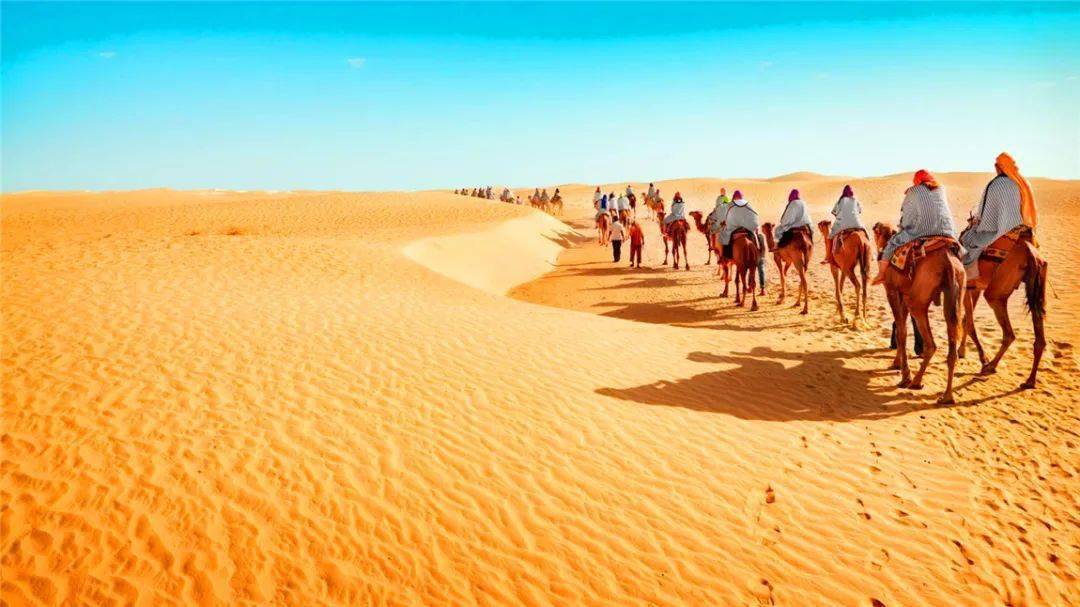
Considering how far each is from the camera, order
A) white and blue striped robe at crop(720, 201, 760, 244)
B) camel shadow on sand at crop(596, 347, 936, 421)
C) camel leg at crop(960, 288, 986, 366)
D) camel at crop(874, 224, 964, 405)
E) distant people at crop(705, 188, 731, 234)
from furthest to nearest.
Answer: distant people at crop(705, 188, 731, 234) < white and blue striped robe at crop(720, 201, 760, 244) < camel leg at crop(960, 288, 986, 366) < camel at crop(874, 224, 964, 405) < camel shadow on sand at crop(596, 347, 936, 421)

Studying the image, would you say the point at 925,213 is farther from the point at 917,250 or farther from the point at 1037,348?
the point at 1037,348

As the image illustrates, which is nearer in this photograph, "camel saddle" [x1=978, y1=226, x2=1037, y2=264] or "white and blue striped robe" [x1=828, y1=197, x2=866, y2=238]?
"camel saddle" [x1=978, y1=226, x2=1037, y2=264]

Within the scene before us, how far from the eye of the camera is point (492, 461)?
5504 millimetres

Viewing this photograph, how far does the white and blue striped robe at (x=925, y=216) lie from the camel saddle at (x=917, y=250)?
0.26ft

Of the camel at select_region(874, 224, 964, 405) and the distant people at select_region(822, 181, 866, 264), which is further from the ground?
the distant people at select_region(822, 181, 866, 264)

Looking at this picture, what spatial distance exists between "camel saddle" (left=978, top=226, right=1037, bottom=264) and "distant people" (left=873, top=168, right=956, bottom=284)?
721mm

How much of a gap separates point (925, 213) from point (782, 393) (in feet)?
10.2

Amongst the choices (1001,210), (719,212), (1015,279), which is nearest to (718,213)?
(719,212)

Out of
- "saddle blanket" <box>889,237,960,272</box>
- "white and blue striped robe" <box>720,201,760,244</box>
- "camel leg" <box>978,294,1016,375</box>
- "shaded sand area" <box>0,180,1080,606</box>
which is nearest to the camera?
"shaded sand area" <box>0,180,1080,606</box>

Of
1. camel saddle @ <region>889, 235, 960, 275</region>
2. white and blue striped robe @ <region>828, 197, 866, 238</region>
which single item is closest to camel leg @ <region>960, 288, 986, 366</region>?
camel saddle @ <region>889, 235, 960, 275</region>

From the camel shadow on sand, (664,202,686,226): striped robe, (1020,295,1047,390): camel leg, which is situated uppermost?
(664,202,686,226): striped robe

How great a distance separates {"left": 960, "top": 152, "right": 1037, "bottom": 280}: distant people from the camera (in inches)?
297

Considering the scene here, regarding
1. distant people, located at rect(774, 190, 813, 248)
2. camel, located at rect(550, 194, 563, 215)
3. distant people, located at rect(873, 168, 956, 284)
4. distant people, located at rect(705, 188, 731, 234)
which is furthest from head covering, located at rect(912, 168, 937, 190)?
camel, located at rect(550, 194, 563, 215)

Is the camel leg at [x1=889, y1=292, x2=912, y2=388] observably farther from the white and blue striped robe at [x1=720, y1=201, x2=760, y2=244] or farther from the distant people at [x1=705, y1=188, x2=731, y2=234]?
the distant people at [x1=705, y1=188, x2=731, y2=234]
